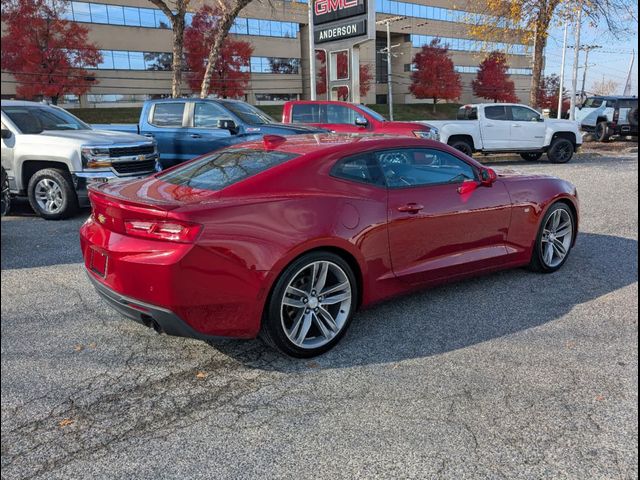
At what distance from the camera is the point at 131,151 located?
8.18 meters

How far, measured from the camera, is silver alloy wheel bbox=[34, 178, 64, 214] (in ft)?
25.6

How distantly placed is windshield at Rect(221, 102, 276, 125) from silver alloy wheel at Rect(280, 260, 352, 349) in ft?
23.2

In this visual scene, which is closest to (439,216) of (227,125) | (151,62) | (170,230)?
(170,230)

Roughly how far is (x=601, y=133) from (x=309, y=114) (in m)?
17.4

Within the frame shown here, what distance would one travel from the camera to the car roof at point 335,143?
403cm

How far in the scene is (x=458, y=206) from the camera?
4465mm

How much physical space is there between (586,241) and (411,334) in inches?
155

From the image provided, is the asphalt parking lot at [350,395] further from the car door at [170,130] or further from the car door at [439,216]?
the car door at [170,130]

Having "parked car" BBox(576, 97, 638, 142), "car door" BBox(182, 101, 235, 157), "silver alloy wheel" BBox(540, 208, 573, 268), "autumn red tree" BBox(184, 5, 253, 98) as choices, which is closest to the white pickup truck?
"car door" BBox(182, 101, 235, 157)

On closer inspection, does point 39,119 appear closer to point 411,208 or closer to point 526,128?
point 411,208

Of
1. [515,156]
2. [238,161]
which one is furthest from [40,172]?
[515,156]

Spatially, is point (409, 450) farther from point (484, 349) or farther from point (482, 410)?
point (484, 349)

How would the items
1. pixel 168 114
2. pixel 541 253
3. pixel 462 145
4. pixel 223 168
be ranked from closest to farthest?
pixel 223 168 → pixel 541 253 → pixel 168 114 → pixel 462 145

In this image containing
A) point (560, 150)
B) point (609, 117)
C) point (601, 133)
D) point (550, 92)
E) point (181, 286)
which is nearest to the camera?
point (181, 286)
